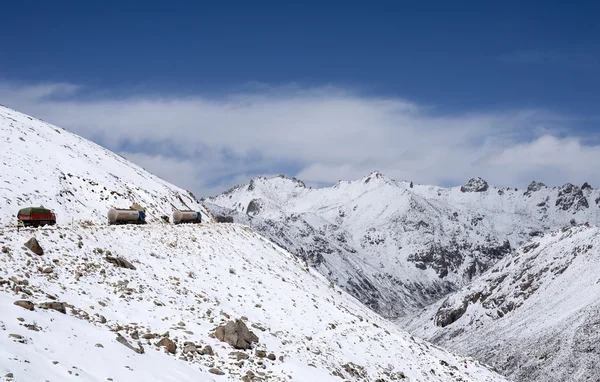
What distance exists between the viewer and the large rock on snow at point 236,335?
27.5 meters

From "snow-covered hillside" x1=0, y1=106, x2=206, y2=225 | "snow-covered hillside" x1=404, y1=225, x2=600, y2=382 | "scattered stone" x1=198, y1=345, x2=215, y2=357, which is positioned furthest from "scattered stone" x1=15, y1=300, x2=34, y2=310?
"snow-covered hillside" x1=404, y1=225, x2=600, y2=382

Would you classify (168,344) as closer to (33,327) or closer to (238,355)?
(238,355)

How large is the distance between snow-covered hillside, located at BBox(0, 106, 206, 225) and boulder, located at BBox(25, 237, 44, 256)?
11178 mm

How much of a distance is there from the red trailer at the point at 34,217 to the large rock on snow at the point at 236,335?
656 inches

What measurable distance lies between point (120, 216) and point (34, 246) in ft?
52.1

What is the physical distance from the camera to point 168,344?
2464cm

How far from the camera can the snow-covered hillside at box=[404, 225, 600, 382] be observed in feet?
409

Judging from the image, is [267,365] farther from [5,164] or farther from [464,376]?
[5,164]

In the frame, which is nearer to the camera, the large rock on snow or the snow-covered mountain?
the snow-covered mountain

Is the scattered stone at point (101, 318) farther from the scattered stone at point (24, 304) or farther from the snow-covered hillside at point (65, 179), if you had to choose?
the snow-covered hillside at point (65, 179)

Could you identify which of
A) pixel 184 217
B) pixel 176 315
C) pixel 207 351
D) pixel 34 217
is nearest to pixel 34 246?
pixel 176 315

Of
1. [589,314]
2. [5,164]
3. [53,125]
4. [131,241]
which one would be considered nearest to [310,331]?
[131,241]

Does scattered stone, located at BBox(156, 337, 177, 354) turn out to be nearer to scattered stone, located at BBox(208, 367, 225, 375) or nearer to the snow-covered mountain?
the snow-covered mountain

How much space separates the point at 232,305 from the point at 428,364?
15.7 meters
